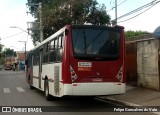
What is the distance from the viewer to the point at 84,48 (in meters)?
14.0

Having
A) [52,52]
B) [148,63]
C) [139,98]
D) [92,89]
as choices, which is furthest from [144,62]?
[92,89]

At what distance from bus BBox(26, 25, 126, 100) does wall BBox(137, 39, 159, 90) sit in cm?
388

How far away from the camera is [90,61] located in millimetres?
13984

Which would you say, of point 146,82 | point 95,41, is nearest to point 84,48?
point 95,41

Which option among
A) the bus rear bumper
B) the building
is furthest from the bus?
the building

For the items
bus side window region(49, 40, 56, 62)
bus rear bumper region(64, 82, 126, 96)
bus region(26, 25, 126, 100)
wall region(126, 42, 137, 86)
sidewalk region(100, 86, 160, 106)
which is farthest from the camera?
wall region(126, 42, 137, 86)

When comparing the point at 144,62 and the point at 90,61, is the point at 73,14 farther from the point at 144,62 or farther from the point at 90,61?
the point at 90,61

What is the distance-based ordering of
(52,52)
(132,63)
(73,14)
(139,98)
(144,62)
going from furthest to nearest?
(73,14)
(132,63)
(144,62)
(52,52)
(139,98)

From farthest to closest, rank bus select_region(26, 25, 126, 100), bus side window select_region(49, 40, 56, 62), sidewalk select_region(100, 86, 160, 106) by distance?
bus side window select_region(49, 40, 56, 62)
sidewalk select_region(100, 86, 160, 106)
bus select_region(26, 25, 126, 100)

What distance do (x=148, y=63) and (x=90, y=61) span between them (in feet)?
18.6

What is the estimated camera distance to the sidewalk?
14.8 meters

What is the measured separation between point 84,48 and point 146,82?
603cm

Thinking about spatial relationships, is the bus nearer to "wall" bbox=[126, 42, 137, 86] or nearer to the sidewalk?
the sidewalk

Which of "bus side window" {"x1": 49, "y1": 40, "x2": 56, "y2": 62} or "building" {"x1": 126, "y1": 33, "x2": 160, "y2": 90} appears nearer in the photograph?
"bus side window" {"x1": 49, "y1": 40, "x2": 56, "y2": 62}
